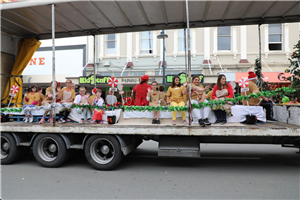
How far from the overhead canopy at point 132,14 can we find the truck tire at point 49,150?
3.54 metres

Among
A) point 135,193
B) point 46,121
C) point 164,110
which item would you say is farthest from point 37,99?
point 135,193

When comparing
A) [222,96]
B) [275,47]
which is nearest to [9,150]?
[222,96]

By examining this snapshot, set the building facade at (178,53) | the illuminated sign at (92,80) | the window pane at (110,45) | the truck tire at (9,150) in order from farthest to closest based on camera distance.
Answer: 1. the window pane at (110,45)
2. the building facade at (178,53)
3. the illuminated sign at (92,80)
4. the truck tire at (9,150)

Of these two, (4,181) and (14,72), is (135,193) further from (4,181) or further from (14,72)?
(14,72)

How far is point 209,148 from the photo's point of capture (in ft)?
24.4

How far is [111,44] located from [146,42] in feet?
11.0

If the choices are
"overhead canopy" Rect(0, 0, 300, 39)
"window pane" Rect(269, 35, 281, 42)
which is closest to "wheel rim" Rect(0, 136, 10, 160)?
"overhead canopy" Rect(0, 0, 300, 39)

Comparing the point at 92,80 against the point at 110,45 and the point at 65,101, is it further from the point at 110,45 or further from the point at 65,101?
the point at 65,101

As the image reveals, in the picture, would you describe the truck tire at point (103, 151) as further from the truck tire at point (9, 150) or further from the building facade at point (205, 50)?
the building facade at point (205, 50)

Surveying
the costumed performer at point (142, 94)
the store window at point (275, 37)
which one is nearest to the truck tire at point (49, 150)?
the costumed performer at point (142, 94)

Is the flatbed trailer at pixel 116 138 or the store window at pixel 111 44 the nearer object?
the flatbed trailer at pixel 116 138

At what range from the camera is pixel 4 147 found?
5629 millimetres

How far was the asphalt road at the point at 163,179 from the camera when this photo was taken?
12.1 feet

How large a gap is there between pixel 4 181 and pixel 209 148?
6.13m
